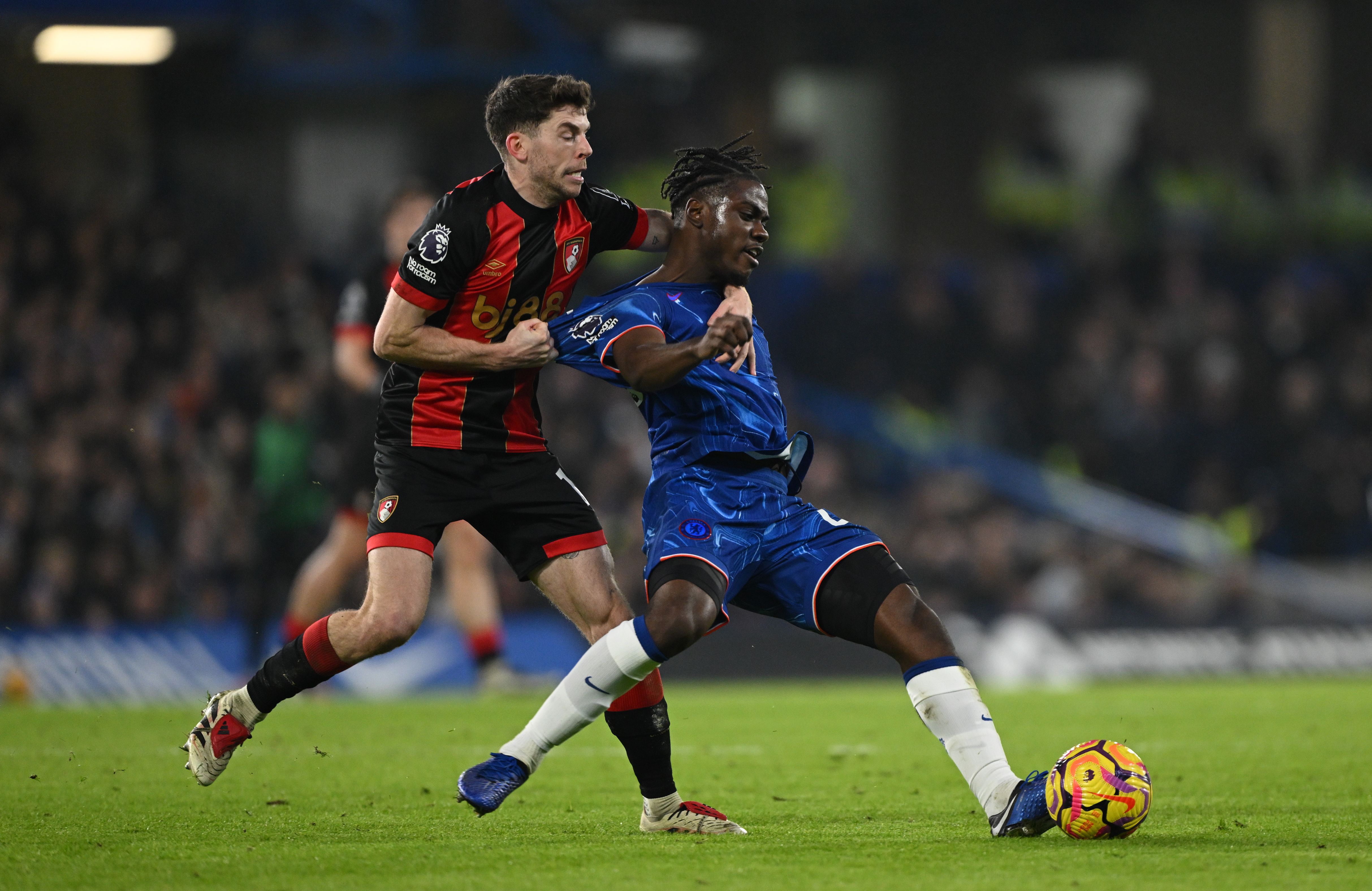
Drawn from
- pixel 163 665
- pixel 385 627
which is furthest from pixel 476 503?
pixel 163 665

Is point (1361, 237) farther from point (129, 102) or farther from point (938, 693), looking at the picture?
point (938, 693)

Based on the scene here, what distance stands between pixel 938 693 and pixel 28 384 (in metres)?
11.3

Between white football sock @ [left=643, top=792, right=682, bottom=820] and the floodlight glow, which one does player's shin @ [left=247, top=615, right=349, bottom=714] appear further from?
the floodlight glow

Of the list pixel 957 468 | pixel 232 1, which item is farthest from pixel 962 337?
pixel 232 1

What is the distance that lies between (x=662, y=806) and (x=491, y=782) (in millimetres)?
530

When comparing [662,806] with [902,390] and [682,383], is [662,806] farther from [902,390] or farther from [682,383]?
[902,390]

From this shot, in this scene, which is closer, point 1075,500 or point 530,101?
point 530,101

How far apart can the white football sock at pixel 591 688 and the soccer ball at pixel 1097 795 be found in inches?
45.4

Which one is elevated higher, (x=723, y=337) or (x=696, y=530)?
(x=723, y=337)

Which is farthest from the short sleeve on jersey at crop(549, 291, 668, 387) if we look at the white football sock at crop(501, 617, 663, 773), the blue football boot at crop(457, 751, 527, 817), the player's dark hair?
the blue football boot at crop(457, 751, 527, 817)

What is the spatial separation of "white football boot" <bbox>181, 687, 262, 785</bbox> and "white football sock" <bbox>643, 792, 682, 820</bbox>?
134cm

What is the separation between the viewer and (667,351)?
4809mm

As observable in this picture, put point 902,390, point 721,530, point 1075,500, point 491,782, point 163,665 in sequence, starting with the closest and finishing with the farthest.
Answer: point 491,782
point 721,530
point 163,665
point 1075,500
point 902,390

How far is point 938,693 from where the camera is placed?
4.80m
